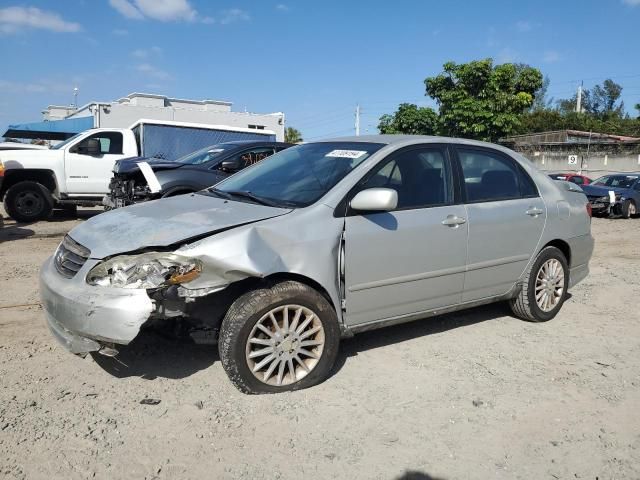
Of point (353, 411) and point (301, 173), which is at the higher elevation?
point (301, 173)

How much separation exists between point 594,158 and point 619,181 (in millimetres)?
13177

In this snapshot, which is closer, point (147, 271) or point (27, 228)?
point (147, 271)

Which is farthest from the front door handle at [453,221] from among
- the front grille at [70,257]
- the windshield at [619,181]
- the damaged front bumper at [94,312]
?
the windshield at [619,181]

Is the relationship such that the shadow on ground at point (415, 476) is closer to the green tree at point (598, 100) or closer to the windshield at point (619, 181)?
the windshield at point (619, 181)

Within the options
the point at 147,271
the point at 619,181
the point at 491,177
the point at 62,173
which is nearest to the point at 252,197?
the point at 147,271

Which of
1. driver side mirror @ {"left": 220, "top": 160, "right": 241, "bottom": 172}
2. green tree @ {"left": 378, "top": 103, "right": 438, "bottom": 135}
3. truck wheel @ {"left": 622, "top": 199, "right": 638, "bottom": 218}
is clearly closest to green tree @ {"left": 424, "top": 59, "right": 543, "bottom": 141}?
green tree @ {"left": 378, "top": 103, "right": 438, "bottom": 135}

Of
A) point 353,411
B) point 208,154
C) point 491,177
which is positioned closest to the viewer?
point 353,411

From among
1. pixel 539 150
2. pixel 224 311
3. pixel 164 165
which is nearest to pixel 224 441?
pixel 224 311

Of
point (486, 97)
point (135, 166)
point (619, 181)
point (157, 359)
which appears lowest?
point (157, 359)

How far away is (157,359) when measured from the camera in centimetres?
396

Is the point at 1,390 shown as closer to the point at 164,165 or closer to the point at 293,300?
the point at 293,300

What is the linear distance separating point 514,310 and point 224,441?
318 cm

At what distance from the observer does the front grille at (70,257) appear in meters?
3.40

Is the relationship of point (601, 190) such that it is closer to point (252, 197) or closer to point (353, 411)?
point (252, 197)
